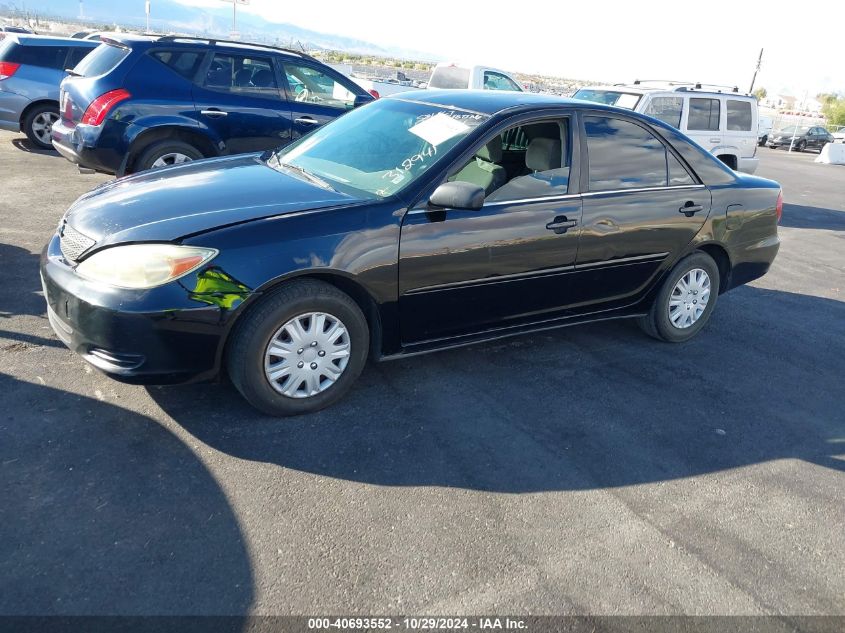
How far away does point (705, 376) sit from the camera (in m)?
4.75

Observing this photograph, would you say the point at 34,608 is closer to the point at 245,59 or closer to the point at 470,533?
the point at 470,533

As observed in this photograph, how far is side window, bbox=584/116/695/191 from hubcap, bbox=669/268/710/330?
0.71 metres

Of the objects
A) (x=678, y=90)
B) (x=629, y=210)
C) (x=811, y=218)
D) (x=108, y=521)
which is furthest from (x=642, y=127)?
(x=811, y=218)

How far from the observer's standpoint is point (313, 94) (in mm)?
8188

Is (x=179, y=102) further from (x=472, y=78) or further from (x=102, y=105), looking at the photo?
(x=472, y=78)

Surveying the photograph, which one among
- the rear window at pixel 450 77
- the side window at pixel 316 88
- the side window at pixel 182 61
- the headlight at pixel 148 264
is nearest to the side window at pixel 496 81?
the rear window at pixel 450 77

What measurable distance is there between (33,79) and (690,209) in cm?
1014

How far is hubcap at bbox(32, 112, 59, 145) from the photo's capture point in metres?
10.7

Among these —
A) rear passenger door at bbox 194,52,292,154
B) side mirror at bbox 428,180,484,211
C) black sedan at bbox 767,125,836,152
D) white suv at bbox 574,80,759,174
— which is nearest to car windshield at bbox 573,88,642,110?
white suv at bbox 574,80,759,174

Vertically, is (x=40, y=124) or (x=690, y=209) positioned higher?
(x=690, y=209)

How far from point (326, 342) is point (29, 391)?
1.60 m

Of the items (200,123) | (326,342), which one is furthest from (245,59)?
(326,342)

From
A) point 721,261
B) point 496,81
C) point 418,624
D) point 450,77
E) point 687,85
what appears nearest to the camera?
point 418,624

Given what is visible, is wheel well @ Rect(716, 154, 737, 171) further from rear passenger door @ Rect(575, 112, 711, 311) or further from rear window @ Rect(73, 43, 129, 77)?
rear window @ Rect(73, 43, 129, 77)
